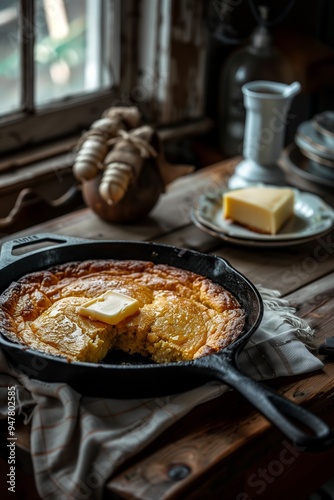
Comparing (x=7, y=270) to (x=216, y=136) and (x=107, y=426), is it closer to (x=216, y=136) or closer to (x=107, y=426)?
(x=107, y=426)

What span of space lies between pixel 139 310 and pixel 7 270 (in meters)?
0.27

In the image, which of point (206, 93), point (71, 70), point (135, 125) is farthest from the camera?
point (206, 93)

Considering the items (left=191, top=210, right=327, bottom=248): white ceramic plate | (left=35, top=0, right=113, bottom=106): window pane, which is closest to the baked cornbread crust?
(left=191, top=210, right=327, bottom=248): white ceramic plate

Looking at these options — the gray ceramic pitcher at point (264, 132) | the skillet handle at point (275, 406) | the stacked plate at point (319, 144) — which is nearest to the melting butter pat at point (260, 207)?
the gray ceramic pitcher at point (264, 132)

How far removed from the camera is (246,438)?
48.1 inches

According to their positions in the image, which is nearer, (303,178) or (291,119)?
(303,178)

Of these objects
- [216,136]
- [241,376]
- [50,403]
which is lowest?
[216,136]

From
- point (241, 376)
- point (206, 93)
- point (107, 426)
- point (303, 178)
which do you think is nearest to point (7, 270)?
point (107, 426)

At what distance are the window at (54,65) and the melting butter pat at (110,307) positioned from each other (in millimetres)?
995

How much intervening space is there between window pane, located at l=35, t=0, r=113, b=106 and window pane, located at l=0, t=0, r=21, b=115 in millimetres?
69

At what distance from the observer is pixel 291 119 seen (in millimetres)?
2887

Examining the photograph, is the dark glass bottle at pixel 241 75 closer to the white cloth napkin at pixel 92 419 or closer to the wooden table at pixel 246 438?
the wooden table at pixel 246 438

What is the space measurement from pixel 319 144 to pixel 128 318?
3.39 ft

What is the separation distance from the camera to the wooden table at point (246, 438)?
3.77ft
